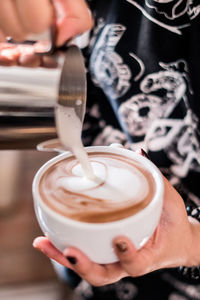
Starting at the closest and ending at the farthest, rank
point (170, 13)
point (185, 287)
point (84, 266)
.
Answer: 1. point (84, 266)
2. point (170, 13)
3. point (185, 287)

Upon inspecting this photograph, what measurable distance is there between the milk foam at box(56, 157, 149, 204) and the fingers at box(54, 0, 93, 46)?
271 mm

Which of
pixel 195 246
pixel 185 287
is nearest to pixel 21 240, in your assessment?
pixel 185 287

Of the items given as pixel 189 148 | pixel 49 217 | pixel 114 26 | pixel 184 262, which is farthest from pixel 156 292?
pixel 114 26

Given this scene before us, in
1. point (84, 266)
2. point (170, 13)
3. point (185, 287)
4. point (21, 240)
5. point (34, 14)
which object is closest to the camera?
point (34, 14)

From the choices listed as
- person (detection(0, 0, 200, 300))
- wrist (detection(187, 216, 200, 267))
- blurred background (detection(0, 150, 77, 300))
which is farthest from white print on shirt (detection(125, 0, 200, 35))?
blurred background (detection(0, 150, 77, 300))

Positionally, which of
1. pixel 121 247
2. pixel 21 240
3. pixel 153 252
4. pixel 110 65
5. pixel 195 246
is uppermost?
pixel 110 65

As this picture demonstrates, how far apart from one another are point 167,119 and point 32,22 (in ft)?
1.55

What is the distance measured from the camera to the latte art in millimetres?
663

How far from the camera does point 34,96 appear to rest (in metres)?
0.64

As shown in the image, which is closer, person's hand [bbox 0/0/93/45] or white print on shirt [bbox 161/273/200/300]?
person's hand [bbox 0/0/93/45]

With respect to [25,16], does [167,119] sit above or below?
below

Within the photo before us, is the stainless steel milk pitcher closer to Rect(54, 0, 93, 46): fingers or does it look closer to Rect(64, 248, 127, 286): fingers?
Rect(54, 0, 93, 46): fingers

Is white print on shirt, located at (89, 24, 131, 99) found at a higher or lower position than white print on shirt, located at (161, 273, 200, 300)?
higher

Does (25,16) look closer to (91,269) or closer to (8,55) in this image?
(8,55)
